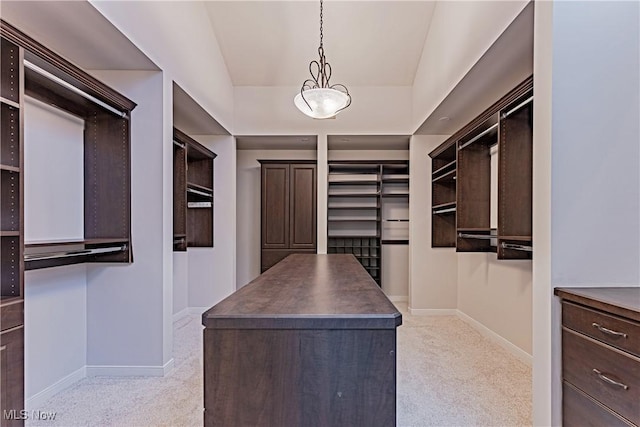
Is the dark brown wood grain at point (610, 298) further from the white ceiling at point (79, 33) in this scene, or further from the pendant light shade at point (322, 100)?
the white ceiling at point (79, 33)

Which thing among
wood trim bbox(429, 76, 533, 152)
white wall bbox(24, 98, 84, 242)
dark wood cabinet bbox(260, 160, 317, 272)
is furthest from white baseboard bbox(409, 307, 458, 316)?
white wall bbox(24, 98, 84, 242)

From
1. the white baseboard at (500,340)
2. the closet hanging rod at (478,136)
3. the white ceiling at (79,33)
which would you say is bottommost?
the white baseboard at (500,340)

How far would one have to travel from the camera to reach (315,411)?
126 cm

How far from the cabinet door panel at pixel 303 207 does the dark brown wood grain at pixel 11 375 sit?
4.19 m

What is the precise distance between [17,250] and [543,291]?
254 cm

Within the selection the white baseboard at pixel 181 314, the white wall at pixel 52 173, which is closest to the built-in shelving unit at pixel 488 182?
the white wall at pixel 52 173

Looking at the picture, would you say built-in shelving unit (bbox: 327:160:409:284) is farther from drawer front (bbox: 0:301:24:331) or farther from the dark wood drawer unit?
drawer front (bbox: 0:301:24:331)

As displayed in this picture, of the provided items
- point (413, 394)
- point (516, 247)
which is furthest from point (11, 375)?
point (516, 247)

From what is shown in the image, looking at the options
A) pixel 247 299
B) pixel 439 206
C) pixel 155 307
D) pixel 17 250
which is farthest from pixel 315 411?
pixel 439 206

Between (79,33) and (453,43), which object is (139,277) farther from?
(453,43)

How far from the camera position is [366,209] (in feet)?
20.8

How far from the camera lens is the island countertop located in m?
1.27

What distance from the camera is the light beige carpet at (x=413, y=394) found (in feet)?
8.05

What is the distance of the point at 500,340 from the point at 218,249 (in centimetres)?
361
